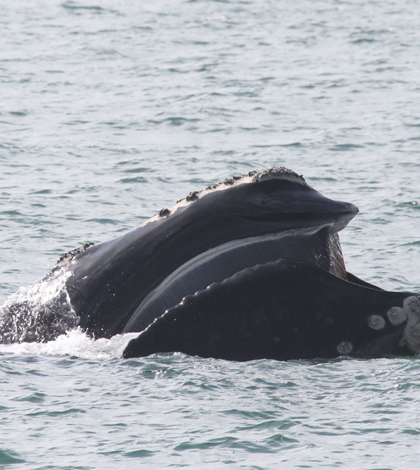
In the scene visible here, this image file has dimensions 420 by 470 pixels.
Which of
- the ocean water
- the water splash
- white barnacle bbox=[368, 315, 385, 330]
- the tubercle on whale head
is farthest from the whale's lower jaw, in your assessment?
the water splash

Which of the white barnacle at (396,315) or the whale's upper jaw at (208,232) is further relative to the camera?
the whale's upper jaw at (208,232)

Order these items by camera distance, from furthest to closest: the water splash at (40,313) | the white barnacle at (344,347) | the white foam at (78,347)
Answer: the water splash at (40,313), the white foam at (78,347), the white barnacle at (344,347)

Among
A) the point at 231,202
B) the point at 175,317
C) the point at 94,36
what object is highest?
the point at 94,36

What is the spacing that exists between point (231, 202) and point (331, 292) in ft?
3.30

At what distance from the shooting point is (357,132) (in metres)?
22.7

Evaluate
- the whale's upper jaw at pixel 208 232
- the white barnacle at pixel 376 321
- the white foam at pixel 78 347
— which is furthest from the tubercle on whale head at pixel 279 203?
the white foam at pixel 78 347

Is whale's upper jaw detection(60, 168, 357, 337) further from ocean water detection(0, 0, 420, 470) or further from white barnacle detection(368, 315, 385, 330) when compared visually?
white barnacle detection(368, 315, 385, 330)

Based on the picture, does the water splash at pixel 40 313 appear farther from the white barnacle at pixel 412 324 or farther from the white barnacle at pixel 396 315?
the white barnacle at pixel 412 324

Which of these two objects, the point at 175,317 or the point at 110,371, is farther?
the point at 110,371

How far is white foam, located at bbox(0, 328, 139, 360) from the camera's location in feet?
25.8

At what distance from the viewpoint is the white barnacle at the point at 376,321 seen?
7348mm

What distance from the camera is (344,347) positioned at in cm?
745

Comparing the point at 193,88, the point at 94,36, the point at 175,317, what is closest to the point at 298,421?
the point at 175,317

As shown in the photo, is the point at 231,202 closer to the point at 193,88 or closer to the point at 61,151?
Result: the point at 61,151
